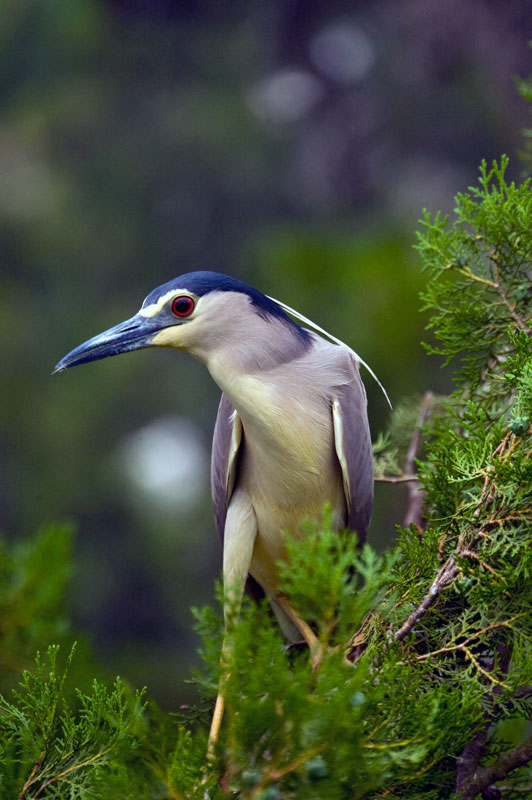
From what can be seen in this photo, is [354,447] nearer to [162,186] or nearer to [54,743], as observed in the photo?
[54,743]

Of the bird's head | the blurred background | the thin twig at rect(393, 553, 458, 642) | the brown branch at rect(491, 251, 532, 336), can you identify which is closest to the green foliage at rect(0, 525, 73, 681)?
the bird's head

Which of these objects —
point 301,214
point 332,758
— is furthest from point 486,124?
point 332,758

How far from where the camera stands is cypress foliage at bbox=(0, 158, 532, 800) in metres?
0.93

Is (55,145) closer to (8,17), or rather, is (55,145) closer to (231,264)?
(8,17)

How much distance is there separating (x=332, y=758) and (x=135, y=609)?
21.9 ft

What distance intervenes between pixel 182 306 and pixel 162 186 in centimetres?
605

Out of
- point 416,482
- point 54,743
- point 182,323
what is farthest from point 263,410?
point 54,743

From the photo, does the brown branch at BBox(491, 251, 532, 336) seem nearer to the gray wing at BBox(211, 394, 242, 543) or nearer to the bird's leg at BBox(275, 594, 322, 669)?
the gray wing at BBox(211, 394, 242, 543)

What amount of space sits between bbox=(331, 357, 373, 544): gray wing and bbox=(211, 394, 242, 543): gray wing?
21 cm

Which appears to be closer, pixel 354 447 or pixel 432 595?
pixel 432 595

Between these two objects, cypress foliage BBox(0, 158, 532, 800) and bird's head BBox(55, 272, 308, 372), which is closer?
cypress foliage BBox(0, 158, 532, 800)

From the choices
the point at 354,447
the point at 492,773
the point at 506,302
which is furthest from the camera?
the point at 354,447

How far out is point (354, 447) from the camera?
186 cm

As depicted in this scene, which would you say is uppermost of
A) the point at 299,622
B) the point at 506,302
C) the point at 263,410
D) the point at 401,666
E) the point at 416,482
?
the point at 506,302
